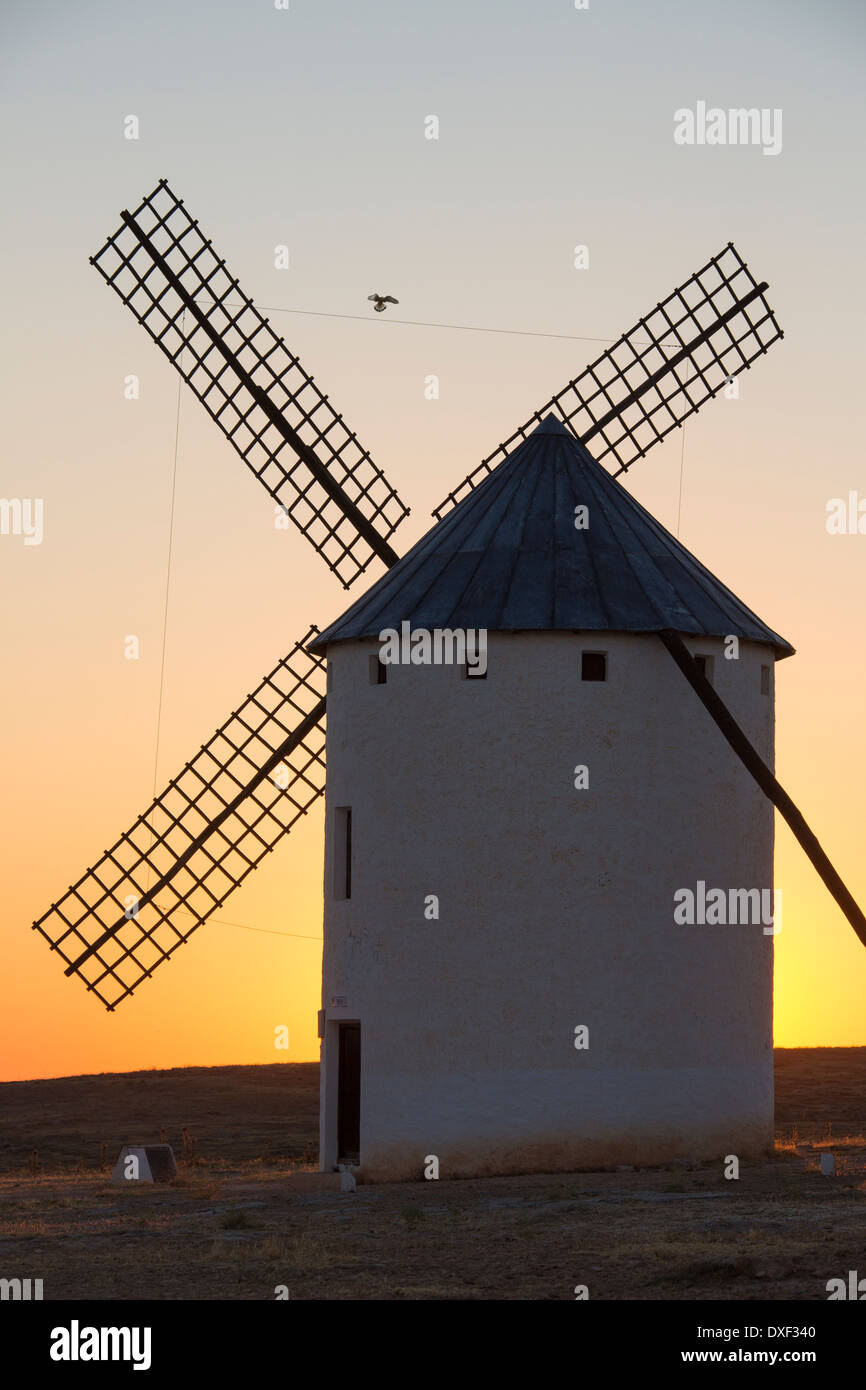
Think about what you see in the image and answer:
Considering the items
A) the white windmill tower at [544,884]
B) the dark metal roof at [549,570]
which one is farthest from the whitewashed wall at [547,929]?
the dark metal roof at [549,570]

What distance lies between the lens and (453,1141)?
2969cm

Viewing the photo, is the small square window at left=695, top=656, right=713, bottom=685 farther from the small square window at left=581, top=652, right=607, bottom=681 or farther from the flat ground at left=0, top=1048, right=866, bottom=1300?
the flat ground at left=0, top=1048, right=866, bottom=1300

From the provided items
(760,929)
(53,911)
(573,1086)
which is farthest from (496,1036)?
(53,911)

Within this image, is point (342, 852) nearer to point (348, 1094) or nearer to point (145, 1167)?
point (348, 1094)

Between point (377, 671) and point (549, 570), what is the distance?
2850mm

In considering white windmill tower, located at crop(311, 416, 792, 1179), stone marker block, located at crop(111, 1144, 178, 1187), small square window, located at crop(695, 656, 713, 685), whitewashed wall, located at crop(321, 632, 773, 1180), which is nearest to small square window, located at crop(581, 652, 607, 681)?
white windmill tower, located at crop(311, 416, 792, 1179)

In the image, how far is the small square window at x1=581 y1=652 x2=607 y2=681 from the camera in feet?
100

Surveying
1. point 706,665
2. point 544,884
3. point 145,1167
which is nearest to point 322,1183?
point 145,1167

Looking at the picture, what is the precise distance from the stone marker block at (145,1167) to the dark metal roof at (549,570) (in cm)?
842

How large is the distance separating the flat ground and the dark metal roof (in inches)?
297

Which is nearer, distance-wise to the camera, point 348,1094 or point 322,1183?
point 322,1183

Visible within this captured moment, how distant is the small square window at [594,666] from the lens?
3059 cm

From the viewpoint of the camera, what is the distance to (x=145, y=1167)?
34000 millimetres
